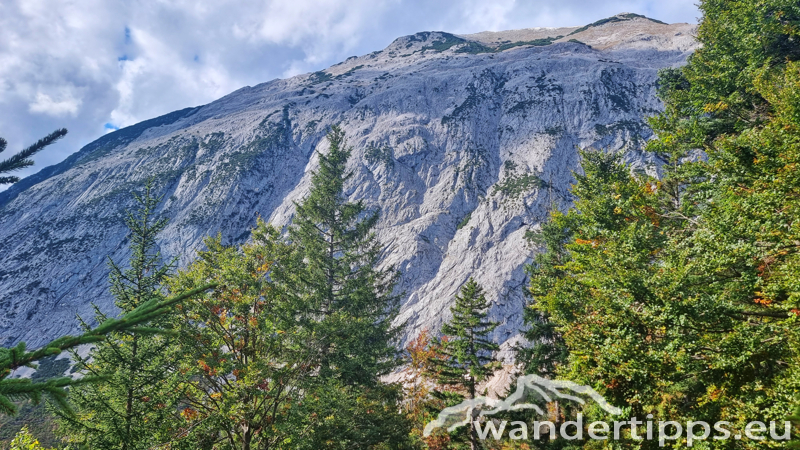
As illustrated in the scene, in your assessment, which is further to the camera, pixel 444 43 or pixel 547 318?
pixel 444 43

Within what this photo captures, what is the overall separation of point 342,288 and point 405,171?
61962 millimetres

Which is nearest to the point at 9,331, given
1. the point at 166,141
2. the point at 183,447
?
the point at 166,141

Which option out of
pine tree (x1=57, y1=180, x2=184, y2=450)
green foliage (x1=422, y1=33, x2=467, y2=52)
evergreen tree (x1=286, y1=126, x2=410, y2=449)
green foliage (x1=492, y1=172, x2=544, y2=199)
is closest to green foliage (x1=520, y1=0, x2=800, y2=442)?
evergreen tree (x1=286, y1=126, x2=410, y2=449)

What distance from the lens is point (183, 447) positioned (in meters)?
11.0

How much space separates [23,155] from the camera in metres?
4.36

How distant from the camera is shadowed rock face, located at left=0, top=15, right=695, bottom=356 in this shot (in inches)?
2601

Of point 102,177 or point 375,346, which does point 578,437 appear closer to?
point 375,346

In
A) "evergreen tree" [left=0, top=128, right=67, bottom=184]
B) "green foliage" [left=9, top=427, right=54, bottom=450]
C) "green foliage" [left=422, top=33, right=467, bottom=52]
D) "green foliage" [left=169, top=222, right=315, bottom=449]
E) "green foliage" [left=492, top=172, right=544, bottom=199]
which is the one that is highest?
"green foliage" [left=422, top=33, right=467, bottom=52]

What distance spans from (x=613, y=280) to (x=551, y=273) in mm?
10698

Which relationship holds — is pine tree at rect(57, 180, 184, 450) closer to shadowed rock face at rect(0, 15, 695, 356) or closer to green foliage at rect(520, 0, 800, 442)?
green foliage at rect(520, 0, 800, 442)

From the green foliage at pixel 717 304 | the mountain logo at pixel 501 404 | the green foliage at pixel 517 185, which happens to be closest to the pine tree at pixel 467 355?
the mountain logo at pixel 501 404

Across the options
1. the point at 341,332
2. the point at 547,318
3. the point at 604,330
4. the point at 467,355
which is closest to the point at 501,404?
the point at 467,355

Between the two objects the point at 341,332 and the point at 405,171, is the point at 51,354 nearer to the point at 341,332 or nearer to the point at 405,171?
the point at 341,332

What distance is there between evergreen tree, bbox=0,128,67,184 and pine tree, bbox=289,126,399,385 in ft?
41.4
